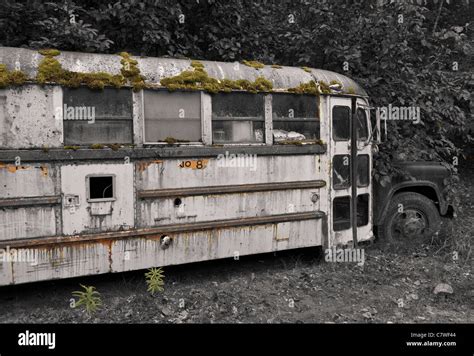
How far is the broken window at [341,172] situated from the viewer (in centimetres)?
547

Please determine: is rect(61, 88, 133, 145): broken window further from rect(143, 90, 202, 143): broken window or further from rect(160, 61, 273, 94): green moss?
rect(160, 61, 273, 94): green moss

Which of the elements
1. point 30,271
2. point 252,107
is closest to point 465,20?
point 252,107

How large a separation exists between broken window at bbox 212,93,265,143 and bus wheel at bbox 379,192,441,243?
2.48m

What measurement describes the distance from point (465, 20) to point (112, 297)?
34.0 ft

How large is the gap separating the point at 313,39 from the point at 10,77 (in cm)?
502

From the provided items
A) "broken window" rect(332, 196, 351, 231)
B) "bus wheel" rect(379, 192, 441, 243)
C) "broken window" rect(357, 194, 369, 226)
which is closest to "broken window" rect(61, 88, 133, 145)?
"broken window" rect(332, 196, 351, 231)

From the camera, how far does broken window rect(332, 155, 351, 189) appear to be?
18.0ft

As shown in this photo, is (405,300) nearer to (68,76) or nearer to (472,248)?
(472,248)

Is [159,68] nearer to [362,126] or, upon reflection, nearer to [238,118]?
[238,118]

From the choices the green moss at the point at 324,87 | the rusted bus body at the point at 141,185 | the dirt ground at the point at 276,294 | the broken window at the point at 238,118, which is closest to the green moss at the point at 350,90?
the rusted bus body at the point at 141,185

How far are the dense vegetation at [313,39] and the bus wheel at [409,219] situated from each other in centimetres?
53

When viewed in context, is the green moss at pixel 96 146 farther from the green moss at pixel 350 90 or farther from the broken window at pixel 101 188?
the green moss at pixel 350 90

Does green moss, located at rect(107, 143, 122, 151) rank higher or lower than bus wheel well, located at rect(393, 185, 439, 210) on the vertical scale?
higher

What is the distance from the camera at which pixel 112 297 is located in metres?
4.46
